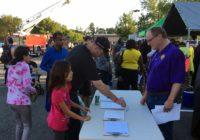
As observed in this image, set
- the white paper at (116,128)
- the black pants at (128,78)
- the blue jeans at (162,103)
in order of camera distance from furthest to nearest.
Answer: the black pants at (128,78)
the blue jeans at (162,103)
the white paper at (116,128)

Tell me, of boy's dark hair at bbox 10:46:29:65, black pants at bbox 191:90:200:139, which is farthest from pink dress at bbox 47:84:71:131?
black pants at bbox 191:90:200:139

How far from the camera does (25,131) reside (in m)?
5.47

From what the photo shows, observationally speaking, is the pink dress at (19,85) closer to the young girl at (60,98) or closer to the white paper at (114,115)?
the young girl at (60,98)

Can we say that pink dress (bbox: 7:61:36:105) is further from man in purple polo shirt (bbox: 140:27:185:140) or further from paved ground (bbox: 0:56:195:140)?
paved ground (bbox: 0:56:195:140)

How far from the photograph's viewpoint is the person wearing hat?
14.9 ft

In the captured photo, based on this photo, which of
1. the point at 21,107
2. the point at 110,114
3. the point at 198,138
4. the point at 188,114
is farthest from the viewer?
the point at 188,114

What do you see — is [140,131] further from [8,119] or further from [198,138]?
[8,119]

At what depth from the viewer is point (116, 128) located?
3766 millimetres

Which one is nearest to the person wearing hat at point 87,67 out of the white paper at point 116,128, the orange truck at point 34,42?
the white paper at point 116,128

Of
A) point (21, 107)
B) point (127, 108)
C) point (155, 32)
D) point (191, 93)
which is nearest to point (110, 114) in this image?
point (127, 108)

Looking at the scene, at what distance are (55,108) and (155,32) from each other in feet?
4.52

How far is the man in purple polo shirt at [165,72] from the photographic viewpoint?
4.57 metres

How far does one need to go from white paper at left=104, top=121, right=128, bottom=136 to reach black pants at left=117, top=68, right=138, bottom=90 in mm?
5822

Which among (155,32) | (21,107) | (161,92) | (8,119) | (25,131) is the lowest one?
(8,119)
